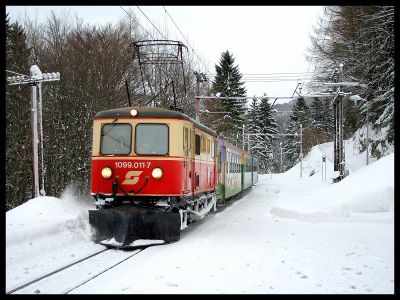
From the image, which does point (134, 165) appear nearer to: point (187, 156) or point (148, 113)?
point (148, 113)

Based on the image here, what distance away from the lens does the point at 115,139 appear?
1187 centimetres

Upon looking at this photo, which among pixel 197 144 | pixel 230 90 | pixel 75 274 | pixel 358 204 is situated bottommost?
pixel 75 274

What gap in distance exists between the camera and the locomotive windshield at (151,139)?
11.6 m

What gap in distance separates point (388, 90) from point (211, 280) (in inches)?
795

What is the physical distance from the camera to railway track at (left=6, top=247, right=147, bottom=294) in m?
7.04

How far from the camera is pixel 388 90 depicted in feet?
80.4

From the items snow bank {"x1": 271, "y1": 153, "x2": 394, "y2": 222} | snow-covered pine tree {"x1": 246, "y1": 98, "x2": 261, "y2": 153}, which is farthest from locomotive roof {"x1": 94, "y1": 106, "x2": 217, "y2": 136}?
snow-covered pine tree {"x1": 246, "y1": 98, "x2": 261, "y2": 153}

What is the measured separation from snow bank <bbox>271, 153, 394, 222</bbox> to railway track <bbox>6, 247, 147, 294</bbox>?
590 cm

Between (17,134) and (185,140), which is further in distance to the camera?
(17,134)

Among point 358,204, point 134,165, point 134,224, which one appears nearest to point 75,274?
point 134,224

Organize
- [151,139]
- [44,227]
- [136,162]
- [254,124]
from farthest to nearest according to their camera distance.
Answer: [254,124] < [151,139] < [136,162] < [44,227]

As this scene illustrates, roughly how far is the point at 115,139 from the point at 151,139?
0.90 metres

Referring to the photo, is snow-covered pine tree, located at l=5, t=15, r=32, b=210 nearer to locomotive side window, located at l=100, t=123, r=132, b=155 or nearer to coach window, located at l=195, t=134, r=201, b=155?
coach window, located at l=195, t=134, r=201, b=155
